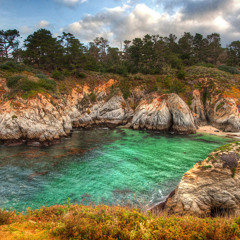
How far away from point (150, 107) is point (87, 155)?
24.1 metres

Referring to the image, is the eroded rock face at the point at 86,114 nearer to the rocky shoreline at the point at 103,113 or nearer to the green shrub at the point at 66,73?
the rocky shoreline at the point at 103,113

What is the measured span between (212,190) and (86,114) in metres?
36.4

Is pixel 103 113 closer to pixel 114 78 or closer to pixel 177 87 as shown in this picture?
pixel 114 78

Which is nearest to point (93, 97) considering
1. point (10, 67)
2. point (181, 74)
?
point (10, 67)

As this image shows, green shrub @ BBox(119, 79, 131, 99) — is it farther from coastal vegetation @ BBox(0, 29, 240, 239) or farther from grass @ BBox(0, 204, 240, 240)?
grass @ BBox(0, 204, 240, 240)

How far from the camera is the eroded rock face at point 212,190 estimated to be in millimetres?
9367

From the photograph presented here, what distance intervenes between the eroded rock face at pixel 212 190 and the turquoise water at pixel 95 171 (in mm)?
3129

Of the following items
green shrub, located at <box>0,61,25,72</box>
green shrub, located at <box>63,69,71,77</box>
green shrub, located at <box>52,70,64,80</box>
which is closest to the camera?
green shrub, located at <box>0,61,25,72</box>

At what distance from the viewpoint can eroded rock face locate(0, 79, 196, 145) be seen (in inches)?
1039

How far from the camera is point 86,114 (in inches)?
1676

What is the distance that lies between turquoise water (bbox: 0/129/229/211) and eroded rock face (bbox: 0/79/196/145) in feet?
12.3

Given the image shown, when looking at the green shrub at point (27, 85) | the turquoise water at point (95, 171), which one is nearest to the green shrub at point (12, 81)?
the green shrub at point (27, 85)

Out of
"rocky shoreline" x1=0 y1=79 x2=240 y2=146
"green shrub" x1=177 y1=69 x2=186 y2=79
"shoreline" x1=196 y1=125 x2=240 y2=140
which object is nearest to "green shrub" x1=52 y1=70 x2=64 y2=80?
"rocky shoreline" x1=0 y1=79 x2=240 y2=146

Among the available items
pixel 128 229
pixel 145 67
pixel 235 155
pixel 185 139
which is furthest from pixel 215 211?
pixel 145 67
